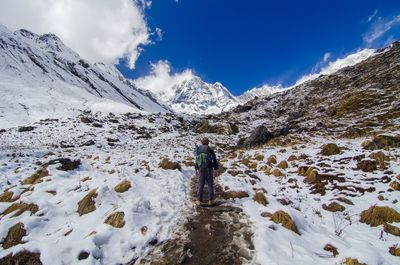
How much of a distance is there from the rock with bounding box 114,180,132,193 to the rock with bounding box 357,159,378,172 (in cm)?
1136

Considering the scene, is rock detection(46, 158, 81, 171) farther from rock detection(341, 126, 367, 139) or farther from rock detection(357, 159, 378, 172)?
rock detection(341, 126, 367, 139)

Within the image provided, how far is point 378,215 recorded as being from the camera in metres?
Answer: 8.71

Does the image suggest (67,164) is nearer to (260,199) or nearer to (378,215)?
(260,199)

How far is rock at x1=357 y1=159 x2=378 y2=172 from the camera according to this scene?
13.4 metres

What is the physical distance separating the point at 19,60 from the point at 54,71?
1376 cm

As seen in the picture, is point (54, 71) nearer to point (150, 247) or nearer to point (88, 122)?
point (88, 122)

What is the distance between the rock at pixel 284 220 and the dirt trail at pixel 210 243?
0.90 m

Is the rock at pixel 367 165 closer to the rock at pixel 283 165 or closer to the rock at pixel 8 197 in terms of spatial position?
the rock at pixel 283 165

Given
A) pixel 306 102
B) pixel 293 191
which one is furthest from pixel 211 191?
pixel 306 102

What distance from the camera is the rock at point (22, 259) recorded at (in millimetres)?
6254

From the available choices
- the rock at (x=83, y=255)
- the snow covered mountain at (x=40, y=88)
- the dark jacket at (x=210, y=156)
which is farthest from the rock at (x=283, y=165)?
the snow covered mountain at (x=40, y=88)

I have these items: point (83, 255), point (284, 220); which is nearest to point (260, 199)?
point (284, 220)

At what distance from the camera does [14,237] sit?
24.4 ft

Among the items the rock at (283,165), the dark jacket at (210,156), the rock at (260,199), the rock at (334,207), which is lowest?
the rock at (334,207)
